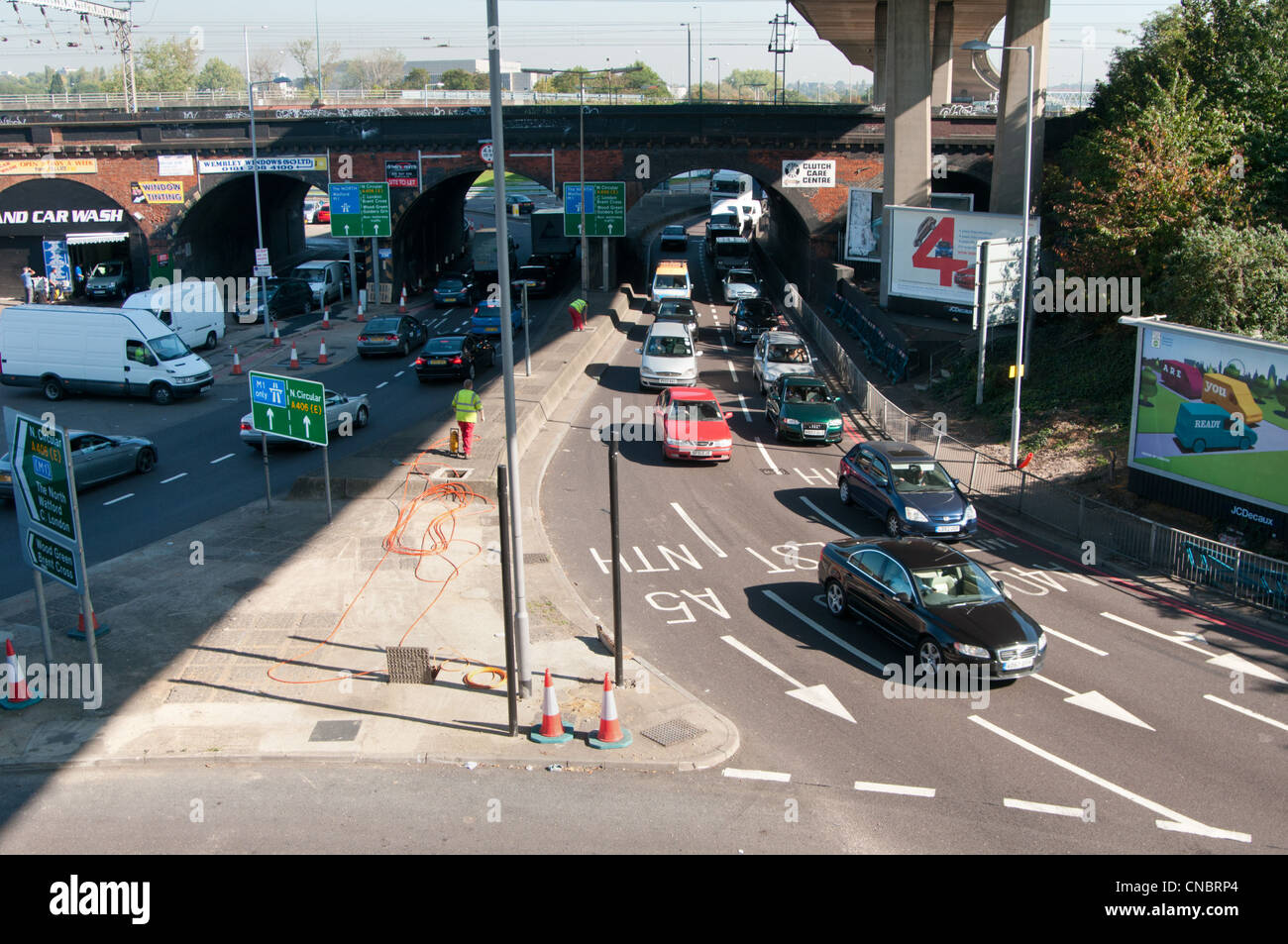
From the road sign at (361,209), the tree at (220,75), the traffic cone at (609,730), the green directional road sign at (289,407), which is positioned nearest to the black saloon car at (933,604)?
the traffic cone at (609,730)

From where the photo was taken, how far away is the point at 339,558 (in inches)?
777

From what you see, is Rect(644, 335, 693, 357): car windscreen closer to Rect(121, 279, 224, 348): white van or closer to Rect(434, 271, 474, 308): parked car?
Rect(121, 279, 224, 348): white van

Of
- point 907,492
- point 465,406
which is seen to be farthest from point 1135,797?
point 465,406

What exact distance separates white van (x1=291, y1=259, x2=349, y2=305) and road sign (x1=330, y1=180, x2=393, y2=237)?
6.57 feet

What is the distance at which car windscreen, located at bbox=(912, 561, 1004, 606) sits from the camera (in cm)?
1599

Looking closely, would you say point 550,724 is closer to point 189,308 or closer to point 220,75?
point 189,308

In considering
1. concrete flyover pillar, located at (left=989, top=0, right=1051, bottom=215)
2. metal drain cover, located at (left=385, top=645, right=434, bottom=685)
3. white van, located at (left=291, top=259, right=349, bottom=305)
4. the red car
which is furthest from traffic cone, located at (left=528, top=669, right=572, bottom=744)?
white van, located at (left=291, top=259, right=349, bottom=305)

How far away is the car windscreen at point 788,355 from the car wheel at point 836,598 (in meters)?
16.5

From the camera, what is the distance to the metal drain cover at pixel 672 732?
1363 centimetres

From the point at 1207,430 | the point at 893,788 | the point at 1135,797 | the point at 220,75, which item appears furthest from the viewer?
the point at 220,75

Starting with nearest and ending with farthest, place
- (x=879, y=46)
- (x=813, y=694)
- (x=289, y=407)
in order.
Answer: (x=813, y=694), (x=289, y=407), (x=879, y=46)

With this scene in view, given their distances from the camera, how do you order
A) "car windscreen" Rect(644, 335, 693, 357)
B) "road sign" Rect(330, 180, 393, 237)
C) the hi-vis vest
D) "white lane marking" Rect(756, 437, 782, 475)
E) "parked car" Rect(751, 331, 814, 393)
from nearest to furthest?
the hi-vis vest < "white lane marking" Rect(756, 437, 782, 475) < "parked car" Rect(751, 331, 814, 393) < "car windscreen" Rect(644, 335, 693, 357) < "road sign" Rect(330, 180, 393, 237)

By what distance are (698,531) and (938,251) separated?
18.5 metres

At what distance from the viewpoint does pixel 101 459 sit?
80.2 feet
